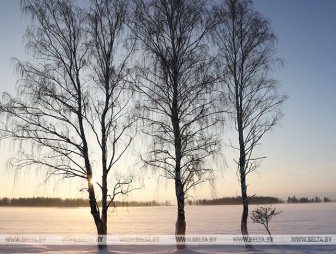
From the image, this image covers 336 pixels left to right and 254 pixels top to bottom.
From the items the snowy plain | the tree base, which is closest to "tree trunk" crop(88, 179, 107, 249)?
the snowy plain

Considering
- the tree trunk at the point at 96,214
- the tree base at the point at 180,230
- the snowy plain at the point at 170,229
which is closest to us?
the tree base at the point at 180,230

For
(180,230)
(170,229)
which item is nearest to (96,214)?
(180,230)

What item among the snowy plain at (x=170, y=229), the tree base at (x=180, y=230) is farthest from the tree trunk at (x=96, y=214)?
the tree base at (x=180, y=230)

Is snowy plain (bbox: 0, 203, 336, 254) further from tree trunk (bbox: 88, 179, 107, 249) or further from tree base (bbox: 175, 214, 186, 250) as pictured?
tree trunk (bbox: 88, 179, 107, 249)

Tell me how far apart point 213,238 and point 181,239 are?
893 cm

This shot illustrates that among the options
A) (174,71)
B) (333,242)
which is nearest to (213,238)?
(333,242)

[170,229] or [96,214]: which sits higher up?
[96,214]

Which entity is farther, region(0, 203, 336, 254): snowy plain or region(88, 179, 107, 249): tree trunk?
region(0, 203, 336, 254): snowy plain

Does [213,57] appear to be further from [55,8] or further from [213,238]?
[213,238]

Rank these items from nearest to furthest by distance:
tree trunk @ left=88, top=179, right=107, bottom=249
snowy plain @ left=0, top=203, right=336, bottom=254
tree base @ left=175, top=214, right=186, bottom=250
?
tree base @ left=175, top=214, right=186, bottom=250, tree trunk @ left=88, top=179, right=107, bottom=249, snowy plain @ left=0, top=203, right=336, bottom=254

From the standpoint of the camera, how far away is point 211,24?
1485 centimetres

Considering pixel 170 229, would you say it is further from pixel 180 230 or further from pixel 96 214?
pixel 180 230

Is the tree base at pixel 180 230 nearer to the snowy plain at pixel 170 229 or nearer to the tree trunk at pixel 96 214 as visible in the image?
the snowy plain at pixel 170 229

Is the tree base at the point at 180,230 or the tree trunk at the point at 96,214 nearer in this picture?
the tree base at the point at 180,230
